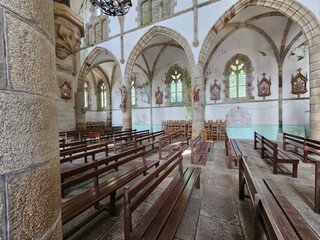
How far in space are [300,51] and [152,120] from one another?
10.0 metres

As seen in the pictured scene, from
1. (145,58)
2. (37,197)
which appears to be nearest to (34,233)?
(37,197)

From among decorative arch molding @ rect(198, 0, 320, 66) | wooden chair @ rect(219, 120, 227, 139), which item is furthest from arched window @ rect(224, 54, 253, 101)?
decorative arch molding @ rect(198, 0, 320, 66)

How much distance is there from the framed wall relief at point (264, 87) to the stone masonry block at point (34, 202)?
1054cm

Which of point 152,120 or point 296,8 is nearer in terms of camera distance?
point 296,8

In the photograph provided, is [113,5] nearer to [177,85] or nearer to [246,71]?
[177,85]

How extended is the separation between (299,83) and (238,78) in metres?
2.97

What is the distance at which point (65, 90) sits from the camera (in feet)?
31.9

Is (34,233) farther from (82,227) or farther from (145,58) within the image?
(145,58)

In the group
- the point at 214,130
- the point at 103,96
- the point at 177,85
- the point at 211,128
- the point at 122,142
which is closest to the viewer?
the point at 122,142

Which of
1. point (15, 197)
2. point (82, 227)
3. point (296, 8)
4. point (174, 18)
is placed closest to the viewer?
point (15, 197)

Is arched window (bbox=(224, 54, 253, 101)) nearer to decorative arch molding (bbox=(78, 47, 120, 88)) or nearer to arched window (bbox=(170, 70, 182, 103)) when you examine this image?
arched window (bbox=(170, 70, 182, 103))

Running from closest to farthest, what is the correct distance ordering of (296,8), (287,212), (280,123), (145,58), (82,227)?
(287,212) < (82,227) < (296,8) < (280,123) < (145,58)

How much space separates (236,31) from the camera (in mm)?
8922

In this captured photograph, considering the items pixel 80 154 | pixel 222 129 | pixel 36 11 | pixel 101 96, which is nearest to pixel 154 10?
pixel 222 129
